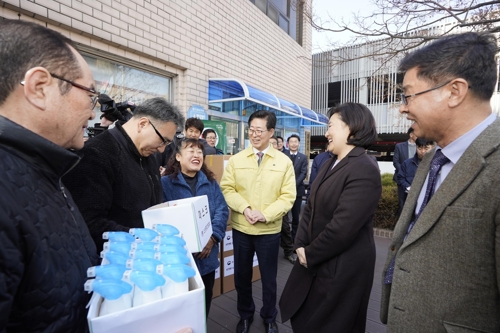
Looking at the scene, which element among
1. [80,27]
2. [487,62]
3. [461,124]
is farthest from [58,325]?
[80,27]

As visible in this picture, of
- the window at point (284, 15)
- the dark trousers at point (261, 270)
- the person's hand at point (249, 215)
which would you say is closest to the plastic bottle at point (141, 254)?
the person's hand at point (249, 215)

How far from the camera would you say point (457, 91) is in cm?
121

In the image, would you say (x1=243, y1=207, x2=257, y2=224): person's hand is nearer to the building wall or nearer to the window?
the building wall

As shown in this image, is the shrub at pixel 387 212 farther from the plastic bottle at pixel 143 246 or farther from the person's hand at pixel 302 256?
the plastic bottle at pixel 143 246

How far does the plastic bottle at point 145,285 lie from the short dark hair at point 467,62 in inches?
56.4

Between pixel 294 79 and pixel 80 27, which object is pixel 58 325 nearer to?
pixel 80 27

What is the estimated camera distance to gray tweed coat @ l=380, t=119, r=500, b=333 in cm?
105

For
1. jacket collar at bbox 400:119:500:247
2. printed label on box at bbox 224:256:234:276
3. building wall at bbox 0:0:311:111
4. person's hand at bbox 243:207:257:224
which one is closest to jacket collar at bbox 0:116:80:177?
jacket collar at bbox 400:119:500:247

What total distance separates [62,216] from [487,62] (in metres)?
1.81

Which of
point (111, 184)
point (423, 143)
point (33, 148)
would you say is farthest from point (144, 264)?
Result: point (423, 143)

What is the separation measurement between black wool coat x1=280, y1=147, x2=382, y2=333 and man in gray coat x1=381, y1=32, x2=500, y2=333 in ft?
1.75

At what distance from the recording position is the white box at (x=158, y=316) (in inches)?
29.6

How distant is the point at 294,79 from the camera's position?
10688 mm

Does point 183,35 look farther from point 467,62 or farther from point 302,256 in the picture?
point 467,62
